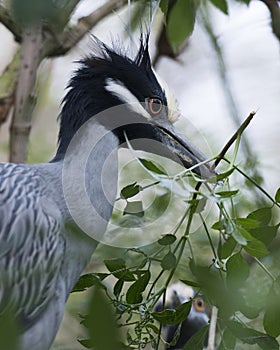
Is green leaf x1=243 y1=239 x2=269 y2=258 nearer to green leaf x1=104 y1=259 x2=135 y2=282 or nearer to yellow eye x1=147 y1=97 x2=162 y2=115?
green leaf x1=104 y1=259 x2=135 y2=282

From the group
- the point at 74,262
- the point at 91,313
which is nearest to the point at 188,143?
the point at 74,262

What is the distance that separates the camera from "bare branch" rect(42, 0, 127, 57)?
87.1 inches

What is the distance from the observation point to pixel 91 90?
1804mm

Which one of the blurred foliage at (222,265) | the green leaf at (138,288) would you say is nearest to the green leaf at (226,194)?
the blurred foliage at (222,265)

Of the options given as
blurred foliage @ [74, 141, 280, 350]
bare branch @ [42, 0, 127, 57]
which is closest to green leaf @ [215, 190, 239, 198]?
blurred foliage @ [74, 141, 280, 350]

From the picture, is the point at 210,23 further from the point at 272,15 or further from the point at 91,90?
the point at 91,90

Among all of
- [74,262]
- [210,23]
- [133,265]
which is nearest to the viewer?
[133,265]

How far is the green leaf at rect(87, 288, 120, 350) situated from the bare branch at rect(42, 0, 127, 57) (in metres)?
1.83

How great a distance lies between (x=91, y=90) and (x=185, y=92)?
67.3 inches

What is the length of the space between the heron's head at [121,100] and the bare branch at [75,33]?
40cm

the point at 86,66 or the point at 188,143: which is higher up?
the point at 86,66

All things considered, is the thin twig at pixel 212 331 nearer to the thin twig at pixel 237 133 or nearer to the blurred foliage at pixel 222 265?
the blurred foliage at pixel 222 265

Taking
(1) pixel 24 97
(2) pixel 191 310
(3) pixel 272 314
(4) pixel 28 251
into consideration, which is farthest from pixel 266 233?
(2) pixel 191 310

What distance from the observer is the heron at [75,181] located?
5.02 ft
